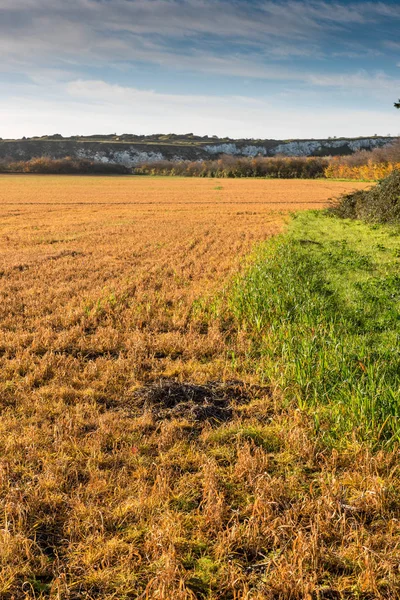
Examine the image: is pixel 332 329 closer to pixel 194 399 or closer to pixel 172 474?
pixel 194 399

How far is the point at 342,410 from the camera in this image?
5508 mm

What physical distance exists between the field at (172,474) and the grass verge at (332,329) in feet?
0.74

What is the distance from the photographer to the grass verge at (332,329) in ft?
17.4

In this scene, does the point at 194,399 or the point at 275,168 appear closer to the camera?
the point at 194,399

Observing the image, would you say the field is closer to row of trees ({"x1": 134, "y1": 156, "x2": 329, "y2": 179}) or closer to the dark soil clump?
the dark soil clump

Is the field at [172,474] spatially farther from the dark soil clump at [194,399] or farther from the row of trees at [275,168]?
the row of trees at [275,168]

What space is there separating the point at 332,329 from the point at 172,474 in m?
4.09

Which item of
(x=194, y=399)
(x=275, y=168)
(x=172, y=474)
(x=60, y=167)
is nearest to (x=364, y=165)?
(x=275, y=168)

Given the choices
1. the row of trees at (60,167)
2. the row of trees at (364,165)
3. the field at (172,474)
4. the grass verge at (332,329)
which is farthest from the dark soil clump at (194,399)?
the row of trees at (60,167)

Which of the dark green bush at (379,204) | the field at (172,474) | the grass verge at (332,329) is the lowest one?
the field at (172,474)

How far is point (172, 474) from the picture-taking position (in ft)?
15.0

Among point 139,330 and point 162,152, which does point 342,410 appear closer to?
point 139,330

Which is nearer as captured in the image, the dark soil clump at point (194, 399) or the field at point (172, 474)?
the field at point (172, 474)

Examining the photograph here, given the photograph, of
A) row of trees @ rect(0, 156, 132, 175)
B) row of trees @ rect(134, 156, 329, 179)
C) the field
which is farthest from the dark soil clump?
row of trees @ rect(0, 156, 132, 175)
